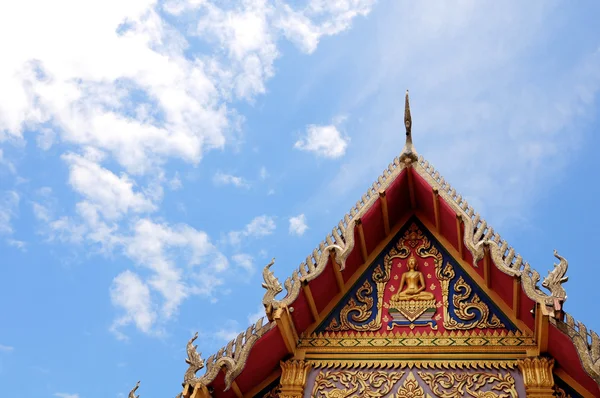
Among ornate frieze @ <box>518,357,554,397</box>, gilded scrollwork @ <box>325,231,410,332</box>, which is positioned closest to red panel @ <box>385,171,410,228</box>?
gilded scrollwork @ <box>325,231,410,332</box>

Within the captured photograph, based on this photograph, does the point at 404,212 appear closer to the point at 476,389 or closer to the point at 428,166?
the point at 428,166

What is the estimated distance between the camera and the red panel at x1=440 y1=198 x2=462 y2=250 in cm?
731

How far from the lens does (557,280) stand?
6031 millimetres

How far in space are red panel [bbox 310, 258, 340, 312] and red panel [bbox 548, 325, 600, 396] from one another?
2.26 m

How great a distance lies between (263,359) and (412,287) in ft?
6.04

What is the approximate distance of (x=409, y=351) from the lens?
21.8ft

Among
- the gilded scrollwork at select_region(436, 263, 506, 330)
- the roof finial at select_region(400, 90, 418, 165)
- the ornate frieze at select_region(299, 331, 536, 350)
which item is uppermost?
the roof finial at select_region(400, 90, 418, 165)

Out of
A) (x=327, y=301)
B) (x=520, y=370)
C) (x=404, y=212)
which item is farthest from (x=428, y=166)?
(x=520, y=370)

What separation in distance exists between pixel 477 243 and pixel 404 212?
1440mm

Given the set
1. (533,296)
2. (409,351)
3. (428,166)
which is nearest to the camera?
(533,296)

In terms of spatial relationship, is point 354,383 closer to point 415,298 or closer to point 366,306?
point 366,306

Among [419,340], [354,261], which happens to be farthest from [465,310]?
[354,261]

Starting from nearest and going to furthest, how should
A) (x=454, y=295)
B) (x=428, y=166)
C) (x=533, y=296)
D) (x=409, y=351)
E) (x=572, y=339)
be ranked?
(x=572, y=339)
(x=533, y=296)
(x=409, y=351)
(x=454, y=295)
(x=428, y=166)

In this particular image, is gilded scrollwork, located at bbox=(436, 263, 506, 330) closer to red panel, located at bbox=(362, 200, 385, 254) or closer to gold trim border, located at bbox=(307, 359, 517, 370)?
gold trim border, located at bbox=(307, 359, 517, 370)
